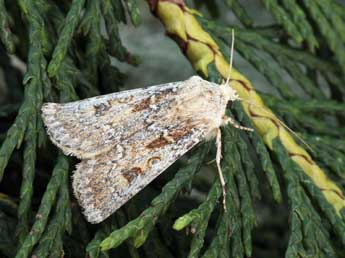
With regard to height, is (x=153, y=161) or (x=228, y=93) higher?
(x=228, y=93)

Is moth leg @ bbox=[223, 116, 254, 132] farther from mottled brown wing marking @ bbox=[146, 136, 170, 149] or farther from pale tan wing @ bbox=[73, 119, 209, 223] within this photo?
mottled brown wing marking @ bbox=[146, 136, 170, 149]

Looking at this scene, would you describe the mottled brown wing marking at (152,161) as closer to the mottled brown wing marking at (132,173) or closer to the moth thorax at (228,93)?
the mottled brown wing marking at (132,173)

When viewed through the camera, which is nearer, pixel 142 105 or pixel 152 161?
pixel 152 161

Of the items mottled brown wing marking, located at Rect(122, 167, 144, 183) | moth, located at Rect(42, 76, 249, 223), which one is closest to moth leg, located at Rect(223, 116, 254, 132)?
moth, located at Rect(42, 76, 249, 223)

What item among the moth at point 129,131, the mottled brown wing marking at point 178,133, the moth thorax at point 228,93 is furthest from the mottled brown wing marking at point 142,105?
the moth thorax at point 228,93

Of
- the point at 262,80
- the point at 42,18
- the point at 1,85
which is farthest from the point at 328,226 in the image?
the point at 262,80

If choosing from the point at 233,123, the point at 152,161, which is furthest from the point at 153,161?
the point at 233,123

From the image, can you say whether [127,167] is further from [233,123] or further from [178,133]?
[233,123]

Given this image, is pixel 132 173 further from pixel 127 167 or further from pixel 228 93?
pixel 228 93
